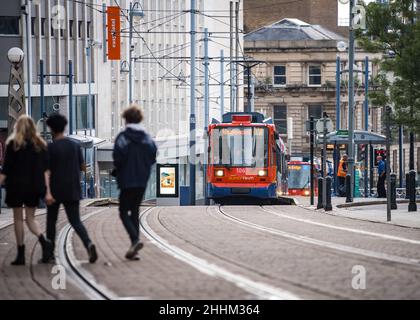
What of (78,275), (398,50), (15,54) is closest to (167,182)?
(398,50)

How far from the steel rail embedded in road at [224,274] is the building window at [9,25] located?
146ft

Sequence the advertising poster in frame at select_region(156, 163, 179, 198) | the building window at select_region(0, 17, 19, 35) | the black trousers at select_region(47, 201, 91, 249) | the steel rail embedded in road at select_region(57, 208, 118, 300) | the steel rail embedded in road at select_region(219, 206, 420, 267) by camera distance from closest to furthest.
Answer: the steel rail embedded in road at select_region(57, 208, 118, 300), the black trousers at select_region(47, 201, 91, 249), the steel rail embedded in road at select_region(219, 206, 420, 267), the advertising poster in frame at select_region(156, 163, 179, 198), the building window at select_region(0, 17, 19, 35)

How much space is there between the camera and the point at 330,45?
379 ft

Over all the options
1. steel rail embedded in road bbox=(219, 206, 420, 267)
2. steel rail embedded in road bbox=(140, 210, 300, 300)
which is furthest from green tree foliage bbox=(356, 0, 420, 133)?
steel rail embedded in road bbox=(140, 210, 300, 300)

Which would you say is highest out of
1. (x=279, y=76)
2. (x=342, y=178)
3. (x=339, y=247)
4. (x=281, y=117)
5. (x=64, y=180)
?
(x=279, y=76)

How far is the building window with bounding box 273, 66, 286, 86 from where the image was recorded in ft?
384

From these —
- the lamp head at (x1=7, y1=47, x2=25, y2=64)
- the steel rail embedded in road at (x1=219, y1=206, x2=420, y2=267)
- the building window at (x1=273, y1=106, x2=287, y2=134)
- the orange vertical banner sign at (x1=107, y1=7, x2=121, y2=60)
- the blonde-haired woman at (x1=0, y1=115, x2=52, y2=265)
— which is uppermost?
the orange vertical banner sign at (x1=107, y1=7, x2=121, y2=60)

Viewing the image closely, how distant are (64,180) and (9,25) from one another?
48.4 meters

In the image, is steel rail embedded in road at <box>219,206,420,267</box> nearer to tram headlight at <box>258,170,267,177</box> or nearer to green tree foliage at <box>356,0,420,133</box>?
green tree foliage at <box>356,0,420,133</box>

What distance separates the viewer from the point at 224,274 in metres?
14.5
